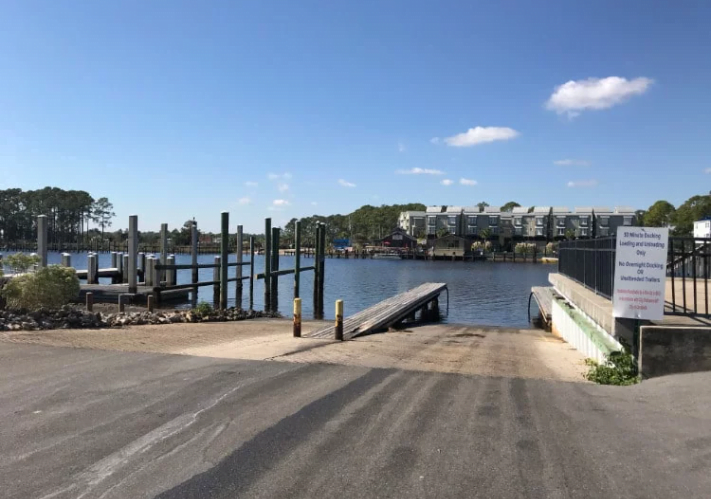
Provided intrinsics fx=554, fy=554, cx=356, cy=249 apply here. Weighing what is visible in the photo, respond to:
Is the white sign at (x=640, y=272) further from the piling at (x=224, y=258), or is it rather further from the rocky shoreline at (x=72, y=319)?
the piling at (x=224, y=258)

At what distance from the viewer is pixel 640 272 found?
7668 millimetres

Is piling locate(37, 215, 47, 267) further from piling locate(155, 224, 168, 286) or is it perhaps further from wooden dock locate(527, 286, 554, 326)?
wooden dock locate(527, 286, 554, 326)

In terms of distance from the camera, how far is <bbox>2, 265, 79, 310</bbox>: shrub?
615 inches

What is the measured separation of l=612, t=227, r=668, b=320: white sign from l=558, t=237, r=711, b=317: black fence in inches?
21.6

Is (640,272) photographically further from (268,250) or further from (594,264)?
(268,250)

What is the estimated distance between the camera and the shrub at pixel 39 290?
15625mm

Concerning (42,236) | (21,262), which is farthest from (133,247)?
(21,262)

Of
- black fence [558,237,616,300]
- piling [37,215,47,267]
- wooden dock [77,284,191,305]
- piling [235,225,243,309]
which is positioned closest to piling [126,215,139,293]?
wooden dock [77,284,191,305]

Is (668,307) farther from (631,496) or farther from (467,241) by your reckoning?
(467,241)

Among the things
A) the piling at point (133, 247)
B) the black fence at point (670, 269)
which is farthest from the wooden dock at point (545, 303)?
the piling at point (133, 247)

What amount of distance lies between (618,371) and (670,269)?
5.30 m

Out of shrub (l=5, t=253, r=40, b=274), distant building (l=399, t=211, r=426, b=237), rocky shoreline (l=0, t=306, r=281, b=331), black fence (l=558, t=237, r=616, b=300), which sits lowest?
rocky shoreline (l=0, t=306, r=281, b=331)

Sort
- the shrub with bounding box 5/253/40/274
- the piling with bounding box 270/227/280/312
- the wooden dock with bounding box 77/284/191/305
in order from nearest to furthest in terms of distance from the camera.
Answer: the shrub with bounding box 5/253/40/274
the wooden dock with bounding box 77/284/191/305
the piling with bounding box 270/227/280/312

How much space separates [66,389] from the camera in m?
6.89
